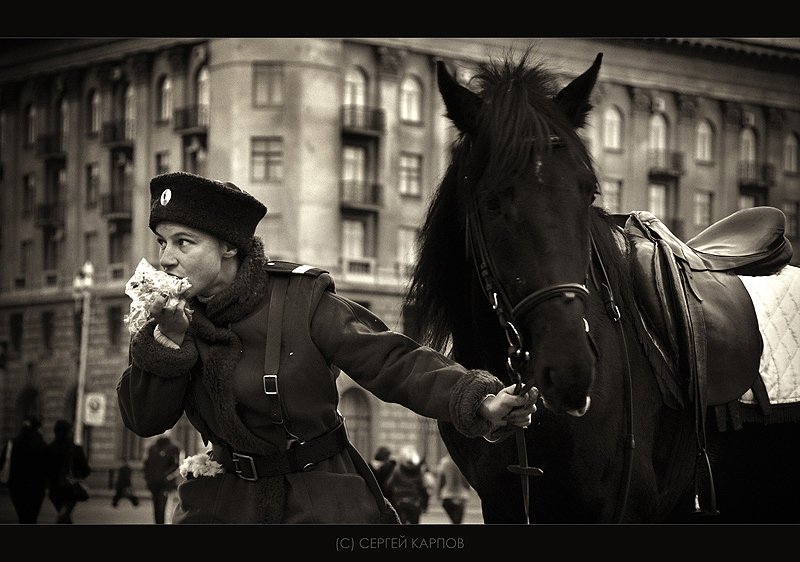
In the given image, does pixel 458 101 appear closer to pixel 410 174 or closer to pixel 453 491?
pixel 453 491

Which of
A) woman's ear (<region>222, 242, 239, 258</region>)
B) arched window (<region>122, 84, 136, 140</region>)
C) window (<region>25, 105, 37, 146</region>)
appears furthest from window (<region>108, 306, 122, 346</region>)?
woman's ear (<region>222, 242, 239, 258</region>)

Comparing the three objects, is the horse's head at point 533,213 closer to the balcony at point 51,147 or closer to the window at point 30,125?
the window at point 30,125

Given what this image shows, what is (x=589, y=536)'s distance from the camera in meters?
4.91

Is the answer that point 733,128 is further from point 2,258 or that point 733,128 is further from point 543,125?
point 2,258

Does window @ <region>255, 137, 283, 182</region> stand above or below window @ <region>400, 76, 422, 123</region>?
below

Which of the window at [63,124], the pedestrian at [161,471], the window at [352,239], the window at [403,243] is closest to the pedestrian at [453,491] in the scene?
the pedestrian at [161,471]

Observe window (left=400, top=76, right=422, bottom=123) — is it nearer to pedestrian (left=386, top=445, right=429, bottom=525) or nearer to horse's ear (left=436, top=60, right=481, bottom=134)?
pedestrian (left=386, top=445, right=429, bottom=525)

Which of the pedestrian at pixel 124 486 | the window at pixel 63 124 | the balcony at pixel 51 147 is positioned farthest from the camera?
the window at pixel 63 124

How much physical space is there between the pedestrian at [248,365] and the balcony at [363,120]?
76.1 feet

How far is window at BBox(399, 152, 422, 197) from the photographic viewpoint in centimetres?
2992

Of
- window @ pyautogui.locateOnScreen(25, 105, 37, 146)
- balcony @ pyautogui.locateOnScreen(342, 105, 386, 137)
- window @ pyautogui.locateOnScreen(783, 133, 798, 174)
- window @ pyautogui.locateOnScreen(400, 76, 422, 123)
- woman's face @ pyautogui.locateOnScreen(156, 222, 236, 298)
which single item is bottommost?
woman's face @ pyautogui.locateOnScreen(156, 222, 236, 298)

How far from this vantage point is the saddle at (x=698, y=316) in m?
4.95

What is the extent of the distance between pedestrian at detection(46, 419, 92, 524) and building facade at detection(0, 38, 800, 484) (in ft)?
11.5

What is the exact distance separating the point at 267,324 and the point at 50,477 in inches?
227
